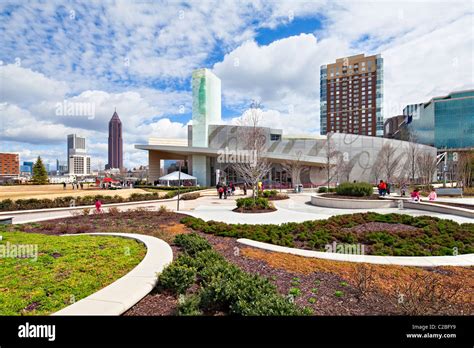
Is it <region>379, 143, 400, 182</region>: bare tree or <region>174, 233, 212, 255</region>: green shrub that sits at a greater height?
<region>379, 143, 400, 182</region>: bare tree

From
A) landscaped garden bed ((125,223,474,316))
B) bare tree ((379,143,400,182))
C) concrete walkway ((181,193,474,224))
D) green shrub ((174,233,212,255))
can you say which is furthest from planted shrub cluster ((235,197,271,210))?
bare tree ((379,143,400,182))

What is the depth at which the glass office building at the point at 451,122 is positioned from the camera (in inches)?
3095

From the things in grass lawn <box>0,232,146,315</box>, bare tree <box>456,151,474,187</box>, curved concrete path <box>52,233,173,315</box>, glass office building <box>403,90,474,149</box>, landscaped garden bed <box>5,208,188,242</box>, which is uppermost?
glass office building <box>403,90,474,149</box>

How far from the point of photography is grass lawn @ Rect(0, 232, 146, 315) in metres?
4.05

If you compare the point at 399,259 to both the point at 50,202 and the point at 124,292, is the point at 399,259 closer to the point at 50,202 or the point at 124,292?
the point at 124,292

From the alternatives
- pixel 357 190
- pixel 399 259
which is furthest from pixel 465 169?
pixel 399 259

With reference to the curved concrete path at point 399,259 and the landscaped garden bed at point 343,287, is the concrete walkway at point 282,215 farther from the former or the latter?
the curved concrete path at point 399,259

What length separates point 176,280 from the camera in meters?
4.39

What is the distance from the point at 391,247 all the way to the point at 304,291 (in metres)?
4.16

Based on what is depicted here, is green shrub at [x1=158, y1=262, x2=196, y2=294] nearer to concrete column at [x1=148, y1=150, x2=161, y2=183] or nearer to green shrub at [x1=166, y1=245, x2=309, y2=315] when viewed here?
green shrub at [x1=166, y1=245, x2=309, y2=315]

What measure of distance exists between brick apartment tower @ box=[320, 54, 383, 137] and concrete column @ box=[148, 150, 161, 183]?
92719 millimetres

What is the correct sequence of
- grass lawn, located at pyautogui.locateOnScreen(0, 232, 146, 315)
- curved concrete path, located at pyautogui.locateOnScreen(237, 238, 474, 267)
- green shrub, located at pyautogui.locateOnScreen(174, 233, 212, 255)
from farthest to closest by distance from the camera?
green shrub, located at pyautogui.locateOnScreen(174, 233, 212, 255) → curved concrete path, located at pyautogui.locateOnScreen(237, 238, 474, 267) → grass lawn, located at pyautogui.locateOnScreen(0, 232, 146, 315)

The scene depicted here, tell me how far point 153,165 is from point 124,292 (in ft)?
150
